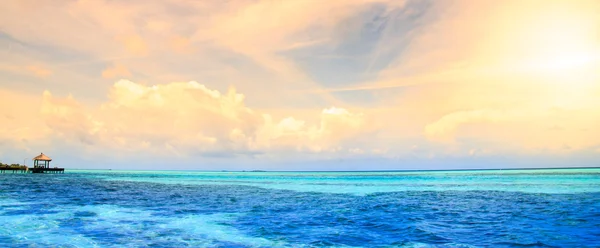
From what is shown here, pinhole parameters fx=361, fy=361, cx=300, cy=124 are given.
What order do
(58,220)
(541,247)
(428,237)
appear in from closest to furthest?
1. (541,247)
2. (428,237)
3. (58,220)

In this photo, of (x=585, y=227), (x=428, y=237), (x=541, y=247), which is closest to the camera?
(x=541, y=247)

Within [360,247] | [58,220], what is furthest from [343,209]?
[58,220]

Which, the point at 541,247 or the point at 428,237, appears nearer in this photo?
the point at 541,247

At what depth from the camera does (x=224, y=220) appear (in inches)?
864

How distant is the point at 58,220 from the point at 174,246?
36.8ft

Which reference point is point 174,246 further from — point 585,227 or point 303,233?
point 585,227

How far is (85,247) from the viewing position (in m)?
14.9

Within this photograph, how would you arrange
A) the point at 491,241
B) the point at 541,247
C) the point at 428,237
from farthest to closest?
the point at 428,237
the point at 491,241
the point at 541,247

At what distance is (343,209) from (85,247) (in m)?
17.4

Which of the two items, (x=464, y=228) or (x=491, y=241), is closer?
(x=491, y=241)

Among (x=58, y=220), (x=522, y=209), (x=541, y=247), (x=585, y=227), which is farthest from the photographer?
(x=522, y=209)

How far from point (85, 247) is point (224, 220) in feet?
27.1

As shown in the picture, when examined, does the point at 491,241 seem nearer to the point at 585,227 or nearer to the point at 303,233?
the point at 585,227

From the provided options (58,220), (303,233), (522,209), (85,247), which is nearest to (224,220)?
(303,233)
